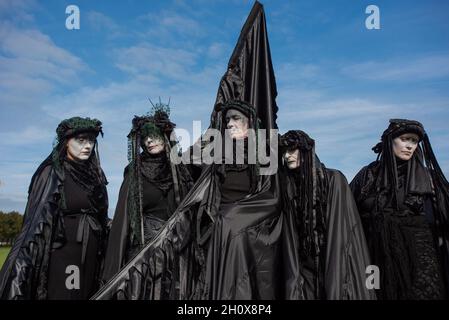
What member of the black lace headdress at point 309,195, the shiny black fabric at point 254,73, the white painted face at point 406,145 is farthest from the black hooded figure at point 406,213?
the shiny black fabric at point 254,73

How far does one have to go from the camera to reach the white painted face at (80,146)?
16.6 feet

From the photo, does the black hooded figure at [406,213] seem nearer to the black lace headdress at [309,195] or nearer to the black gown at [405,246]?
the black gown at [405,246]

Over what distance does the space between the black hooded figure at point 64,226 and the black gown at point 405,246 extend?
3.13 m

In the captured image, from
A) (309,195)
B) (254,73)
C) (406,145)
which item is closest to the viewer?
(309,195)

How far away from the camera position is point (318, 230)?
466 centimetres

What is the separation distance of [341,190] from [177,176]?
191cm

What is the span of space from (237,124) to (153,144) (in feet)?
3.62

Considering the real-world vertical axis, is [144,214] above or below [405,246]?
above

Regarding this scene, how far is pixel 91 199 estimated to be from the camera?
5070mm

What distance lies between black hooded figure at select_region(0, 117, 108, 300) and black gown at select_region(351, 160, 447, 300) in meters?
3.13

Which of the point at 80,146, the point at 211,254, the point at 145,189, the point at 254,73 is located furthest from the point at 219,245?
the point at 254,73

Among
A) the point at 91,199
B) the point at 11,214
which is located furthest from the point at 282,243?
the point at 11,214

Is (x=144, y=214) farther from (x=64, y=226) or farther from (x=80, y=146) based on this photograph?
(x=80, y=146)
